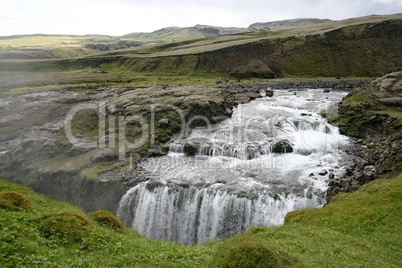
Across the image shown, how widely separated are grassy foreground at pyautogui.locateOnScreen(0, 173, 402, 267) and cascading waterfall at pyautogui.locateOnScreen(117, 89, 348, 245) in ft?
18.9

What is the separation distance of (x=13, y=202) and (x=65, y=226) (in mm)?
4919

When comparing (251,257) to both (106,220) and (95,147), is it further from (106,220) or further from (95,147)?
(95,147)

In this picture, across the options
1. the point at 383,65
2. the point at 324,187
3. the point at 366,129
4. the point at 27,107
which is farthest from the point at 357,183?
the point at 383,65

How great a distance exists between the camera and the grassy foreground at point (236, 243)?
9852mm

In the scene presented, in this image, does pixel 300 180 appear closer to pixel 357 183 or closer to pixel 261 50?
pixel 357 183

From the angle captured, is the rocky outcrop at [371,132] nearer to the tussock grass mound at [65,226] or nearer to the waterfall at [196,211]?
the waterfall at [196,211]

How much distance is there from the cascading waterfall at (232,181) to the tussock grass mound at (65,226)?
11.2 meters

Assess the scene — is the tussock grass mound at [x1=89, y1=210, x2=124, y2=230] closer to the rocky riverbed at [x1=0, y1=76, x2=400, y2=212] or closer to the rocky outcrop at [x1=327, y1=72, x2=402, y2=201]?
the rocky riverbed at [x1=0, y1=76, x2=400, y2=212]

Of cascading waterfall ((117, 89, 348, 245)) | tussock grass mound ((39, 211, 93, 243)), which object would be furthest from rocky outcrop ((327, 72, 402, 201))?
tussock grass mound ((39, 211, 93, 243))

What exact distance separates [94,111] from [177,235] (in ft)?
95.1

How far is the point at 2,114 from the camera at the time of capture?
2000 inches

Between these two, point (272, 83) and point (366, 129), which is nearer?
point (366, 129)

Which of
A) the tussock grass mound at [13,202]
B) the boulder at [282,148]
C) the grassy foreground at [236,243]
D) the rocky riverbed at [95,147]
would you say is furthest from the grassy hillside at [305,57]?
the tussock grass mound at [13,202]

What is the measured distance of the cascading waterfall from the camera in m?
22.5
